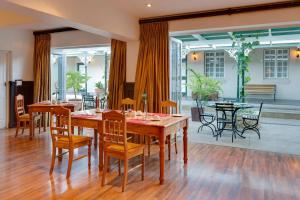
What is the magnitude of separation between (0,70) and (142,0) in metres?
4.58

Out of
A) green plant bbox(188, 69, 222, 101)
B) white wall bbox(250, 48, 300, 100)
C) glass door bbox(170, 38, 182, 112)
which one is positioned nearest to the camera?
glass door bbox(170, 38, 182, 112)

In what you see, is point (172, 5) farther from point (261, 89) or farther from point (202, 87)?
point (261, 89)

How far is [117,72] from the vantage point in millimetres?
6672

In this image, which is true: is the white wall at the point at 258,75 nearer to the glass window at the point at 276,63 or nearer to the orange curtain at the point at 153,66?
the glass window at the point at 276,63

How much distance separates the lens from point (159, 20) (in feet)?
19.9

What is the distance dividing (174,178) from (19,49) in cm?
600

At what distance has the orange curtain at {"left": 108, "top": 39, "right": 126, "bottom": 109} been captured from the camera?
664cm

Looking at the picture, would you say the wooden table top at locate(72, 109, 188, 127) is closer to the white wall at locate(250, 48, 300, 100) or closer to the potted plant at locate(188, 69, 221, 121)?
the potted plant at locate(188, 69, 221, 121)

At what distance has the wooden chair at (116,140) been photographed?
11.5ft

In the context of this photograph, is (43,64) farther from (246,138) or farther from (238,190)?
(238,190)

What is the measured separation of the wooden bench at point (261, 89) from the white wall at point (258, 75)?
9.3 inches

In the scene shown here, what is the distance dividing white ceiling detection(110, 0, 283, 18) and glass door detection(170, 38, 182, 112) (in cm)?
A: 85

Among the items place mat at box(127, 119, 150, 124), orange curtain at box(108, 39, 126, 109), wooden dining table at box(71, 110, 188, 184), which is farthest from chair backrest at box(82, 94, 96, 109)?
place mat at box(127, 119, 150, 124)

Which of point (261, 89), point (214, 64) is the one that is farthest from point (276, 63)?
point (214, 64)
